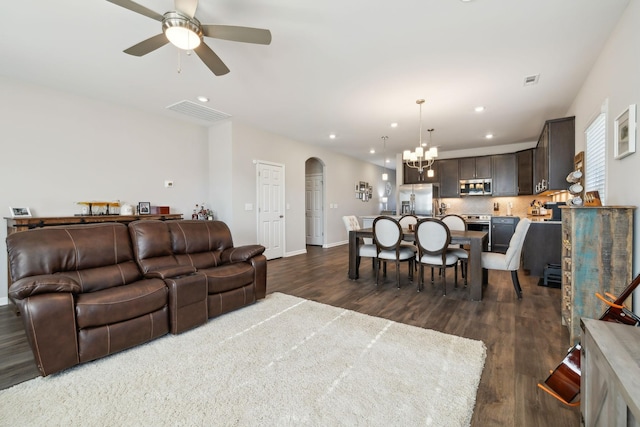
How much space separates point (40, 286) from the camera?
6.13 feet

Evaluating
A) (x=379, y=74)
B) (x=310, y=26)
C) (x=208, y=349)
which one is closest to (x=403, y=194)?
(x=379, y=74)

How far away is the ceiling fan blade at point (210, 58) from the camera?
2.35 meters

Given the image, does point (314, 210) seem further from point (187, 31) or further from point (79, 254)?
point (187, 31)

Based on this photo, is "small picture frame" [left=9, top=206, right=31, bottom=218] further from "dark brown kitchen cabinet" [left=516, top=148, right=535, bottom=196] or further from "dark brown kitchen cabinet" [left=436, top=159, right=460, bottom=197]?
"dark brown kitchen cabinet" [left=516, top=148, right=535, bottom=196]

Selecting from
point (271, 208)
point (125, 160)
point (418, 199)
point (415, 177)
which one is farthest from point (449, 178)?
point (125, 160)

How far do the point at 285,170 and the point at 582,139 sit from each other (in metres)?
5.10

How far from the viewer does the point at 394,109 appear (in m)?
4.52

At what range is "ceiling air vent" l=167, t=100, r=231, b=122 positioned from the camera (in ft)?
14.3

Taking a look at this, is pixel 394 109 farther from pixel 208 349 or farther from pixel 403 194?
pixel 208 349

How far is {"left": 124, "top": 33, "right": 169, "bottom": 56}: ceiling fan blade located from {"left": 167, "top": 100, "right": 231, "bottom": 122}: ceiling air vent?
193 cm

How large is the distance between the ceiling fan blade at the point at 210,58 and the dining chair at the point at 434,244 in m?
→ 2.90

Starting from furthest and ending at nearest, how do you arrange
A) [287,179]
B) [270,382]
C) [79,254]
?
[287,179] < [79,254] < [270,382]

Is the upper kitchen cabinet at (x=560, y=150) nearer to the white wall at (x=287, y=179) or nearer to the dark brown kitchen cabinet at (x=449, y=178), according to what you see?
the dark brown kitchen cabinet at (x=449, y=178)

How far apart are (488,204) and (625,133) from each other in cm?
561
